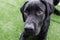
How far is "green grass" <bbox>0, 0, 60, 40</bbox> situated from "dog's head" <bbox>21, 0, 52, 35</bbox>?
1.64 ft

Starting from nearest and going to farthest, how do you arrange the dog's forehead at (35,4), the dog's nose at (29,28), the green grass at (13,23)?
the dog's nose at (29,28) → the dog's forehead at (35,4) → the green grass at (13,23)

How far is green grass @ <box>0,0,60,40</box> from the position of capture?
2.72 meters

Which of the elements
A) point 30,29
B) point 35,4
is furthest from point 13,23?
point 30,29

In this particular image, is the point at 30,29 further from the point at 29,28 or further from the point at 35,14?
the point at 35,14

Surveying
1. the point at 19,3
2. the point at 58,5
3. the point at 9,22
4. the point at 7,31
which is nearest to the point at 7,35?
the point at 7,31

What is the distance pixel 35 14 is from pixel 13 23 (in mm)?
792

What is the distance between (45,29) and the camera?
8.20ft

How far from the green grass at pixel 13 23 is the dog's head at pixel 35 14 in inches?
19.7

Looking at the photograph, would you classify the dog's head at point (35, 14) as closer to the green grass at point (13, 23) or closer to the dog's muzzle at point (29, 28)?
the dog's muzzle at point (29, 28)

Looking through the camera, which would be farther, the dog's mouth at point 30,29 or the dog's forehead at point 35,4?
the dog's forehead at point 35,4

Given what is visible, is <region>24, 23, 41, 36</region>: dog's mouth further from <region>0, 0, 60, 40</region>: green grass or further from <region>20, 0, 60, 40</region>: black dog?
<region>0, 0, 60, 40</region>: green grass

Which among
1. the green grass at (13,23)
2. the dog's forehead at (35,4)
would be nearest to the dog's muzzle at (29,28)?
the dog's forehead at (35,4)

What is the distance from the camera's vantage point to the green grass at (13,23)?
272 centimetres

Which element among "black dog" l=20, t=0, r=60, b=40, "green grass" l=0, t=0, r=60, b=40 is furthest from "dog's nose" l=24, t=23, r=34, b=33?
"green grass" l=0, t=0, r=60, b=40
